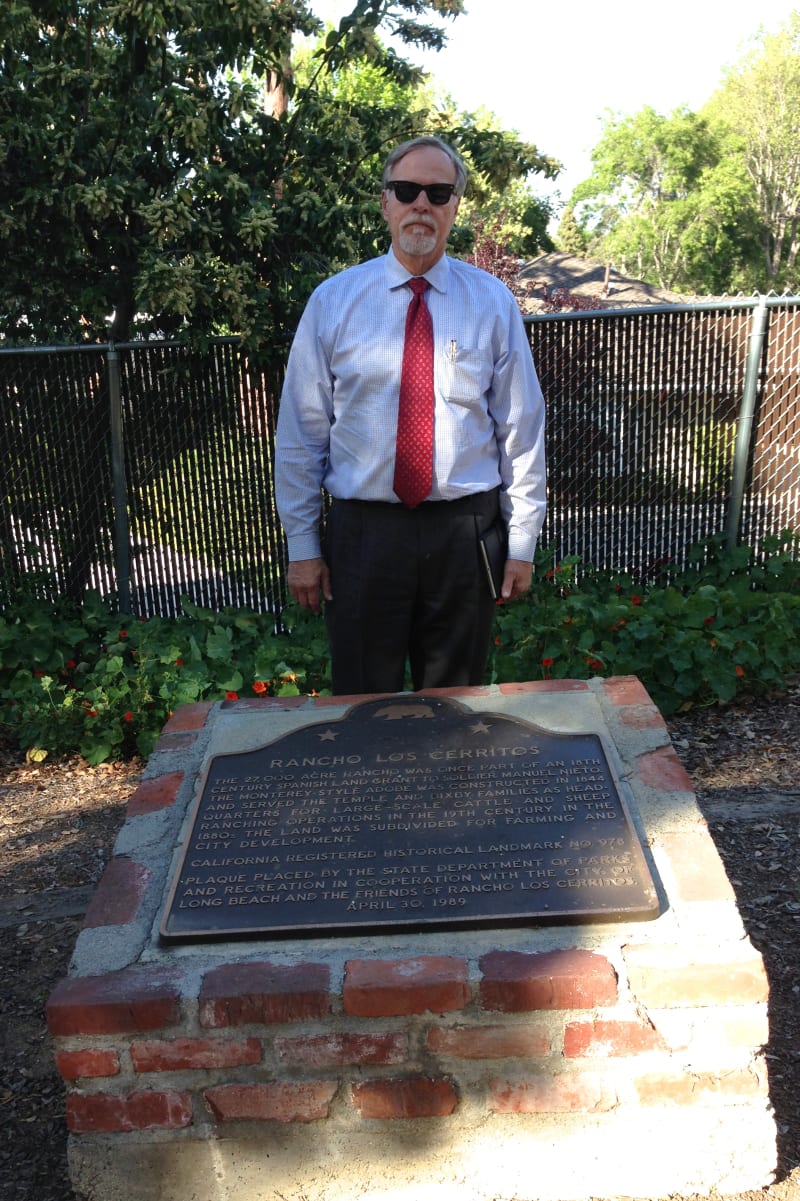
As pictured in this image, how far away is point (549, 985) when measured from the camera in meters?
1.96

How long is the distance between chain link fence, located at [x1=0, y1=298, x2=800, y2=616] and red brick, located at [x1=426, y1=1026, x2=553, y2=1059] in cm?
400

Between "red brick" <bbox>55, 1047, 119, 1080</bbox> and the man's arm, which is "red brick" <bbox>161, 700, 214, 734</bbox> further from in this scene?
"red brick" <bbox>55, 1047, 119, 1080</bbox>

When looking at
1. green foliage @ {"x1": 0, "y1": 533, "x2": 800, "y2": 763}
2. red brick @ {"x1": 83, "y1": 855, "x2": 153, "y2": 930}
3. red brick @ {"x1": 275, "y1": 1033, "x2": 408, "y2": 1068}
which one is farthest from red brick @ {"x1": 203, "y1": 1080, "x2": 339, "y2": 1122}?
green foliage @ {"x1": 0, "y1": 533, "x2": 800, "y2": 763}

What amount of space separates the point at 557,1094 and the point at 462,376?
70.1 inches

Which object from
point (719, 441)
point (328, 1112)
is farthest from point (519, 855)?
point (719, 441)

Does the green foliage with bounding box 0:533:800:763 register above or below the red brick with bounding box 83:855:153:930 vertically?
below

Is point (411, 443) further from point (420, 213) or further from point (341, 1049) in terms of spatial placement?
point (341, 1049)

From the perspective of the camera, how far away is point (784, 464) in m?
5.77

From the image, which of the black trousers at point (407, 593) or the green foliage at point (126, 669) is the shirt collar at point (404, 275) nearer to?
the black trousers at point (407, 593)

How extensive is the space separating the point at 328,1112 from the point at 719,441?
15.2ft

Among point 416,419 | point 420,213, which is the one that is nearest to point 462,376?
point 416,419

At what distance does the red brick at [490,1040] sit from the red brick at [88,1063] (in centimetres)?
62

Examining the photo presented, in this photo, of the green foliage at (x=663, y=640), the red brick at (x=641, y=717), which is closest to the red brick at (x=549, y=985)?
the red brick at (x=641, y=717)

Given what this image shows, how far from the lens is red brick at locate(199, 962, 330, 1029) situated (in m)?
1.97
